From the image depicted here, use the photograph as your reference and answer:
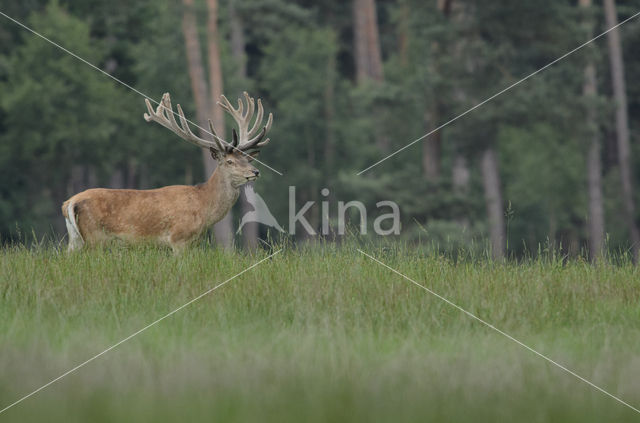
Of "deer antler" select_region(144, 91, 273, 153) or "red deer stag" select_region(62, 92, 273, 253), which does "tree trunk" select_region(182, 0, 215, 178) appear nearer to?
"deer antler" select_region(144, 91, 273, 153)

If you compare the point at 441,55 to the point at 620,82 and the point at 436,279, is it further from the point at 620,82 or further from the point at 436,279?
the point at 436,279

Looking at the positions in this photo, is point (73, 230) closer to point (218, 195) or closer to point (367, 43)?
point (218, 195)

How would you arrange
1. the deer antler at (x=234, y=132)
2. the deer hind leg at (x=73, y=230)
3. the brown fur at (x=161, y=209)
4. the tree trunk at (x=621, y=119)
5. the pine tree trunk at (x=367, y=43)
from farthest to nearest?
1. the pine tree trunk at (x=367, y=43)
2. the tree trunk at (x=621, y=119)
3. the deer antler at (x=234, y=132)
4. the brown fur at (x=161, y=209)
5. the deer hind leg at (x=73, y=230)

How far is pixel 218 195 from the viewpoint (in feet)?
27.9

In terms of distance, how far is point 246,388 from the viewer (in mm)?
4699

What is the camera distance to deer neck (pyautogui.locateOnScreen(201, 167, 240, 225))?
845cm

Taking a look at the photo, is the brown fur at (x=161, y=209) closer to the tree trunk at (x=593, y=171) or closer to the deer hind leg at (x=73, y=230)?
the deer hind leg at (x=73, y=230)

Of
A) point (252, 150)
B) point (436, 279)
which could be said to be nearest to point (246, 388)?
point (436, 279)

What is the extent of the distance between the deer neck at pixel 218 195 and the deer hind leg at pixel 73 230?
1196 mm

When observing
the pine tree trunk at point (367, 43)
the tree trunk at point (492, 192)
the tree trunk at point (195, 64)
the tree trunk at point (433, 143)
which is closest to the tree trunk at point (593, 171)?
the tree trunk at point (492, 192)

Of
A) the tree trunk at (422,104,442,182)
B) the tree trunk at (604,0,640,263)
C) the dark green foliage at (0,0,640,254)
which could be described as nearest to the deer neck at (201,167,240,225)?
the dark green foliage at (0,0,640,254)

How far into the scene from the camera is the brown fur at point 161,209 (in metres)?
7.98

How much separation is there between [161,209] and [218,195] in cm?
61

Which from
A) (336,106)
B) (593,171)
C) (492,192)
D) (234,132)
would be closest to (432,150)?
(492,192)
